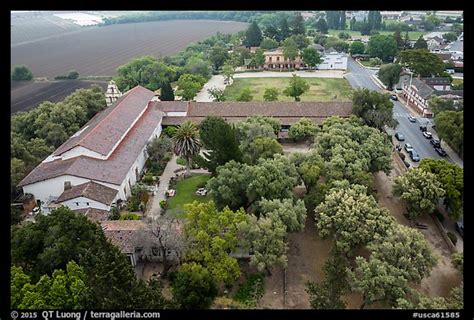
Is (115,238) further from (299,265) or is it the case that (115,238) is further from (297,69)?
(297,69)

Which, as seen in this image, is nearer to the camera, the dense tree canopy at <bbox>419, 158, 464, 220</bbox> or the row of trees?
the row of trees

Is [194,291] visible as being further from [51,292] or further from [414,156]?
[414,156]

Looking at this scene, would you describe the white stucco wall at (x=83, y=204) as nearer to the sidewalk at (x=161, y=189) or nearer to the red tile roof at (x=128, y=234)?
the red tile roof at (x=128, y=234)

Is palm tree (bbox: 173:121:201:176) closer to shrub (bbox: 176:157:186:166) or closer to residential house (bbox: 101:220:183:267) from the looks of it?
shrub (bbox: 176:157:186:166)

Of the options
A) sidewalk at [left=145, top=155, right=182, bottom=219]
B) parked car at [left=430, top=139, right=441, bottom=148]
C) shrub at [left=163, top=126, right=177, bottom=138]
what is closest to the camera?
sidewalk at [left=145, top=155, right=182, bottom=219]

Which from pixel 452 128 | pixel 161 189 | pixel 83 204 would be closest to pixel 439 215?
pixel 452 128

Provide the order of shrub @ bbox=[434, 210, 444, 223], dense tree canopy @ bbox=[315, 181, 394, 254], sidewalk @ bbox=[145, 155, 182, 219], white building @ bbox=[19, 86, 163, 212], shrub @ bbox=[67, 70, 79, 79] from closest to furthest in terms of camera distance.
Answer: dense tree canopy @ bbox=[315, 181, 394, 254] < shrub @ bbox=[434, 210, 444, 223] < white building @ bbox=[19, 86, 163, 212] < sidewalk @ bbox=[145, 155, 182, 219] < shrub @ bbox=[67, 70, 79, 79]

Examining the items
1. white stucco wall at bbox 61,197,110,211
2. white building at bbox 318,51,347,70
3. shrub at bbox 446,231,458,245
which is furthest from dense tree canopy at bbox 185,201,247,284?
white building at bbox 318,51,347,70
